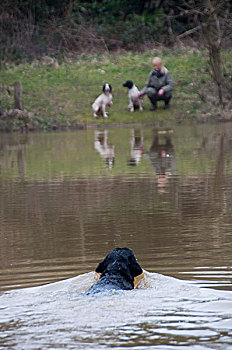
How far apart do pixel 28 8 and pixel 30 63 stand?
4518 mm

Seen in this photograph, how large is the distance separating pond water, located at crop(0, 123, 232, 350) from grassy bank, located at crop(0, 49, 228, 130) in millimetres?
8633

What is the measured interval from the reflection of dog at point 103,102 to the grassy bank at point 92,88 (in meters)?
0.29

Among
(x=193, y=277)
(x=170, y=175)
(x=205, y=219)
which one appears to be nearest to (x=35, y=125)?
(x=170, y=175)

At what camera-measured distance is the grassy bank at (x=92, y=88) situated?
74.4ft

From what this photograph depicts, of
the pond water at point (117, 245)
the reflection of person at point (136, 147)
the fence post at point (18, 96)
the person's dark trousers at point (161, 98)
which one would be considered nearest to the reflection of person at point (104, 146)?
the pond water at point (117, 245)

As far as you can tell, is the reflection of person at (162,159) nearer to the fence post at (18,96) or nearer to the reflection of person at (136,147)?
the reflection of person at (136,147)

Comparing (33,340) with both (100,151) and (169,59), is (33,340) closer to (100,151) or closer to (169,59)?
(100,151)

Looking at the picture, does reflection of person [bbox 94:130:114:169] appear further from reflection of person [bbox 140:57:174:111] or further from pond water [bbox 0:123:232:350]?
reflection of person [bbox 140:57:174:111]

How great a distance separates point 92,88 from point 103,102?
2679 mm

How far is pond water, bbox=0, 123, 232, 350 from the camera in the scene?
4016 millimetres

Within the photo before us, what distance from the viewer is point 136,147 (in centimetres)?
1562

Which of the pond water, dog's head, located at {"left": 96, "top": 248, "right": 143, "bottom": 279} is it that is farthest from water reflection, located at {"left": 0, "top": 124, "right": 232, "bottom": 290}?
dog's head, located at {"left": 96, "top": 248, "right": 143, "bottom": 279}

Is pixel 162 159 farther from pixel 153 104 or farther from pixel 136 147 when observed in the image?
pixel 153 104

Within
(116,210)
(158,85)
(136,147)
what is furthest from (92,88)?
(116,210)
